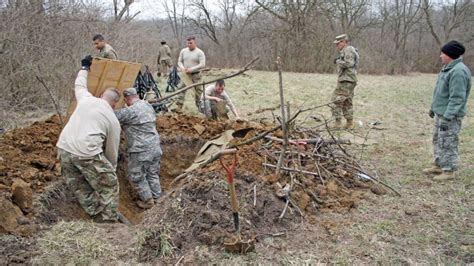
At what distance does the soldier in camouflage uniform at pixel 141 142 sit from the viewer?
16.4 ft

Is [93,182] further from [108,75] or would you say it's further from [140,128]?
[108,75]

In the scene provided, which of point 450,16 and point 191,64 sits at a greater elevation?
point 450,16

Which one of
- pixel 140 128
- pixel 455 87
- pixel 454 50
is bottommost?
pixel 140 128

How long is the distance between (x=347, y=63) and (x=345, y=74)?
262 millimetres

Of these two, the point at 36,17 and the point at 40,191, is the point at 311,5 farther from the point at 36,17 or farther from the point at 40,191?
the point at 40,191

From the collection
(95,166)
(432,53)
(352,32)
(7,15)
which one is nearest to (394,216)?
(95,166)

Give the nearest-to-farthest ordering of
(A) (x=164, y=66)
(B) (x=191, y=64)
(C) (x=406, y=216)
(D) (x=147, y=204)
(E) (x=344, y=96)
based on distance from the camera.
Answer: (C) (x=406, y=216), (D) (x=147, y=204), (E) (x=344, y=96), (B) (x=191, y=64), (A) (x=164, y=66)

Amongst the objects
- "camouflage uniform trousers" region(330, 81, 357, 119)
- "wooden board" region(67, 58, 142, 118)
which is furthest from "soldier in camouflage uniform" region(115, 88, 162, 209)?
"camouflage uniform trousers" region(330, 81, 357, 119)

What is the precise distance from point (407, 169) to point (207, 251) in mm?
3689

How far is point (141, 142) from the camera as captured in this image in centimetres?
511

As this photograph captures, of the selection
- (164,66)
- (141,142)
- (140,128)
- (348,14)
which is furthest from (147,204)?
(348,14)

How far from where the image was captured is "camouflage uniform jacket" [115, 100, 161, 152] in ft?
16.4

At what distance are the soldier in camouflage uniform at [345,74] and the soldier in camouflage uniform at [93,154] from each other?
15.1ft

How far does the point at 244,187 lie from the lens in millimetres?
4270
